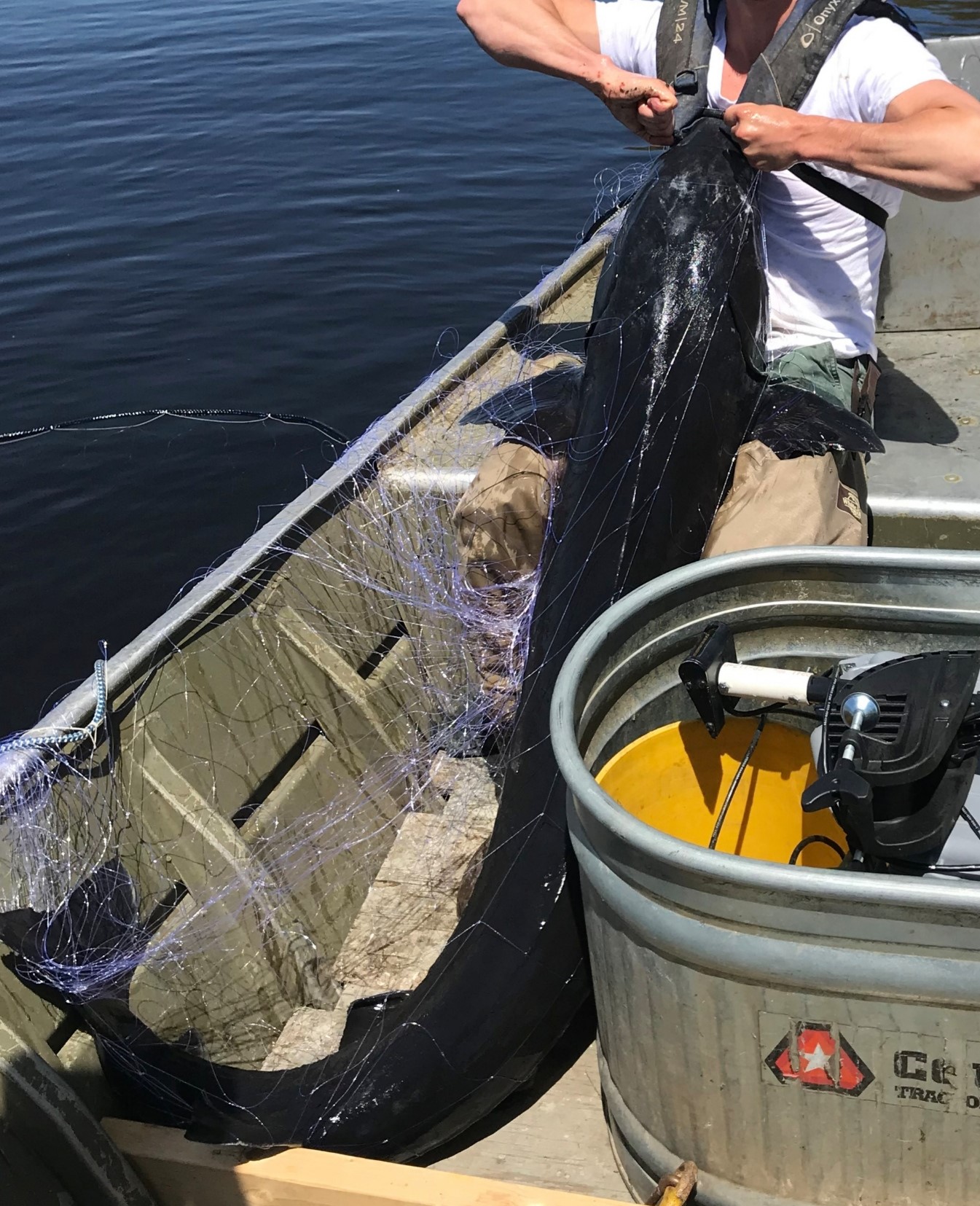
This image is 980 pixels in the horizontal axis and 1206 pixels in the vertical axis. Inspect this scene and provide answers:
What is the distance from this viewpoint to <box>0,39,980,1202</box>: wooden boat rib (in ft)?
10.3

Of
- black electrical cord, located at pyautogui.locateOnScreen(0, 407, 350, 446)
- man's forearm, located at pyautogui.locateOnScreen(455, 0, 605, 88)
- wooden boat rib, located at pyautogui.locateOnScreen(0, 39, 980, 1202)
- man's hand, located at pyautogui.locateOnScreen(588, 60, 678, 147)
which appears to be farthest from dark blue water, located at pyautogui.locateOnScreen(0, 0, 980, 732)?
man's hand, located at pyautogui.locateOnScreen(588, 60, 678, 147)

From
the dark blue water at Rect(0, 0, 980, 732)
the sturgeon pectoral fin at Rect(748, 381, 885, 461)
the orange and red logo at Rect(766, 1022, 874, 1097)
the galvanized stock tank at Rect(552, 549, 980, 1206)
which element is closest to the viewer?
the galvanized stock tank at Rect(552, 549, 980, 1206)

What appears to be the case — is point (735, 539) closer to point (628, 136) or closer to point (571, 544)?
point (571, 544)

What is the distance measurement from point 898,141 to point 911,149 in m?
0.04

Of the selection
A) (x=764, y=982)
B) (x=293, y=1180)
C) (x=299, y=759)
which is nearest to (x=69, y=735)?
(x=299, y=759)

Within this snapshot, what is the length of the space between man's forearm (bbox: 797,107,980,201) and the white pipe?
1696 millimetres

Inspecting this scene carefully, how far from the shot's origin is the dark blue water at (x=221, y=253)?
823 centimetres

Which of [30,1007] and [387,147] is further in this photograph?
[387,147]

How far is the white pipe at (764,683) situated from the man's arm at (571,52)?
2052mm

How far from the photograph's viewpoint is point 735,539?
10.8 feet

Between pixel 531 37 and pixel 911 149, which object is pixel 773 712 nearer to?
pixel 911 149

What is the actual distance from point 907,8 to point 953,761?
2023cm

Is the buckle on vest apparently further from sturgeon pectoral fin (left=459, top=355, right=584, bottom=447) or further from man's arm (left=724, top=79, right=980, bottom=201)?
sturgeon pectoral fin (left=459, top=355, right=584, bottom=447)

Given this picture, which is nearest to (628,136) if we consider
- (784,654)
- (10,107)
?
(10,107)
